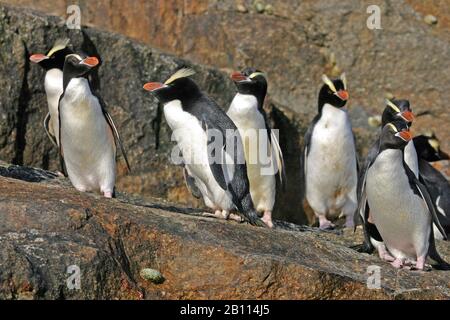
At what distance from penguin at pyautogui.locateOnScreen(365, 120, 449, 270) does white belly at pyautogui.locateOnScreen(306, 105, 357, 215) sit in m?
2.81

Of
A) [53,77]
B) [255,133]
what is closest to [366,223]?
[255,133]

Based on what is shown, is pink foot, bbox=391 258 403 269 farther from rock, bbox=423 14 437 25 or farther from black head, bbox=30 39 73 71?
rock, bbox=423 14 437 25

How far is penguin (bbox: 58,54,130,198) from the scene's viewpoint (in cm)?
853

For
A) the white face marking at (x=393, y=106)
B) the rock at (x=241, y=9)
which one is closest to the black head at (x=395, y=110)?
the white face marking at (x=393, y=106)

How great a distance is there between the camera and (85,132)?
8.55 metres

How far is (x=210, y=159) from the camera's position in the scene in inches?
333

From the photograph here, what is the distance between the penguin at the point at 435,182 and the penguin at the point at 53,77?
345 centimetres

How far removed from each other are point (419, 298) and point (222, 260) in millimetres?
1219

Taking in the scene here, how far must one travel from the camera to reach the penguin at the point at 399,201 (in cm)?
799

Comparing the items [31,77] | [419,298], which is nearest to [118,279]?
[419,298]

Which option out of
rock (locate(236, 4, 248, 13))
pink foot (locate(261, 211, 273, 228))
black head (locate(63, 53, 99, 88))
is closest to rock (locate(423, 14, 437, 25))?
rock (locate(236, 4, 248, 13))

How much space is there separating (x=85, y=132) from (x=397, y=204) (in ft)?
7.74

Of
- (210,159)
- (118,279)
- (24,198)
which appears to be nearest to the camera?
(118,279)
